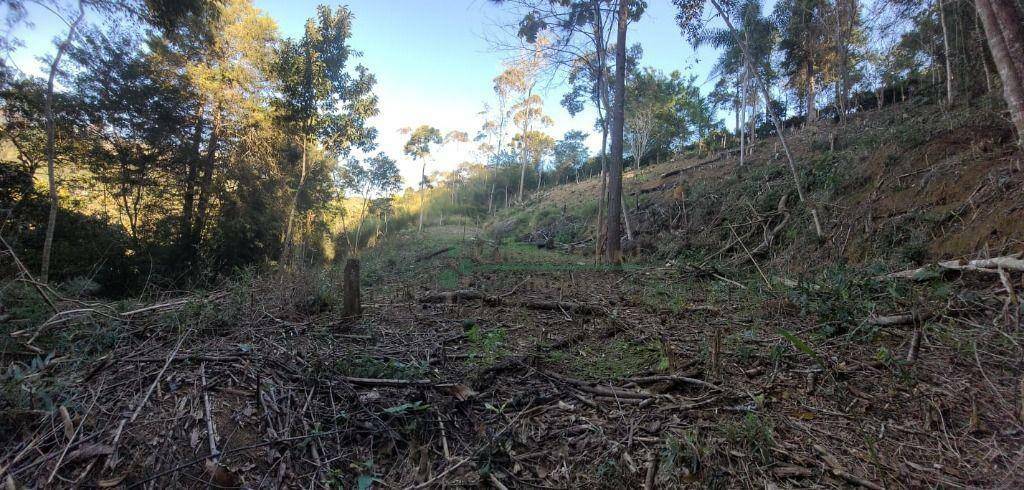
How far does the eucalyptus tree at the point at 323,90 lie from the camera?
13.9 m

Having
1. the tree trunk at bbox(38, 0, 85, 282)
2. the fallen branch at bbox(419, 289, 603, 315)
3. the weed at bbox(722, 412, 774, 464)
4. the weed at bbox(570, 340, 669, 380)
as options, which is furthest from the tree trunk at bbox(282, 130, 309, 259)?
the weed at bbox(722, 412, 774, 464)

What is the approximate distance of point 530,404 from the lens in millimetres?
2338

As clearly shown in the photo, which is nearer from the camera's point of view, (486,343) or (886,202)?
(486,343)

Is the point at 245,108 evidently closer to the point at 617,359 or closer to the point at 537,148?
the point at 617,359

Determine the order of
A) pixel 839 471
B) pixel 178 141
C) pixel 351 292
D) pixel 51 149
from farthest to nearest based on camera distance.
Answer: pixel 178 141 → pixel 51 149 → pixel 351 292 → pixel 839 471

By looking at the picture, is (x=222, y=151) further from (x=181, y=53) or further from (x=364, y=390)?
(x=364, y=390)

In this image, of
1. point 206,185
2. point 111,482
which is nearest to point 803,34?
Answer: point 111,482

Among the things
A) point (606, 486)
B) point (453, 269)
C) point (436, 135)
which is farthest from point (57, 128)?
point (436, 135)

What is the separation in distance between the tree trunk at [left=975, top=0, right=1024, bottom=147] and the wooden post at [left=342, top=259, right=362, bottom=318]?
6.28m

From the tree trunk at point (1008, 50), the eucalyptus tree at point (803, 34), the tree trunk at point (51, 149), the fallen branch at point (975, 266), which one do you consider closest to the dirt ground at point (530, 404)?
the fallen branch at point (975, 266)

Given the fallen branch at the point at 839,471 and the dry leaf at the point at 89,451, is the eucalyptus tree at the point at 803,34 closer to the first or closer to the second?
the fallen branch at the point at 839,471

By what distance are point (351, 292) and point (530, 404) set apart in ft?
7.87

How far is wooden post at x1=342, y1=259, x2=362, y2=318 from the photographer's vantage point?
3.86 m

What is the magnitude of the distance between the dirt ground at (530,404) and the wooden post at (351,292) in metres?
0.37
